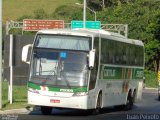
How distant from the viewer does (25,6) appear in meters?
146

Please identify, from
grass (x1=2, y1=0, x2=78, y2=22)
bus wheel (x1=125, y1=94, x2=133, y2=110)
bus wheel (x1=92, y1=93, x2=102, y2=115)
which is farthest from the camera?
grass (x1=2, y1=0, x2=78, y2=22)

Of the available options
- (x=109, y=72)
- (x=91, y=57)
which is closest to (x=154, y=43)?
(x=109, y=72)

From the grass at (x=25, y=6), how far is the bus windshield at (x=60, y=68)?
111m

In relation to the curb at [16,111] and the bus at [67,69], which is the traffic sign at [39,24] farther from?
the bus at [67,69]

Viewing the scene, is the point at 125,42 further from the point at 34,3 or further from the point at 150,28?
the point at 34,3

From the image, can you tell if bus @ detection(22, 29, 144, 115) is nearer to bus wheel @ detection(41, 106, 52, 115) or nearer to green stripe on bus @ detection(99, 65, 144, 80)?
bus wheel @ detection(41, 106, 52, 115)

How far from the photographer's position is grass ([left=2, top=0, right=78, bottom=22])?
5497 inches

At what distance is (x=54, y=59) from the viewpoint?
2475 cm

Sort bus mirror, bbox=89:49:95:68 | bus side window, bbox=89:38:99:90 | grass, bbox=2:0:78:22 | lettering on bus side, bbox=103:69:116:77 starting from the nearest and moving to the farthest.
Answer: bus mirror, bbox=89:49:95:68, bus side window, bbox=89:38:99:90, lettering on bus side, bbox=103:69:116:77, grass, bbox=2:0:78:22

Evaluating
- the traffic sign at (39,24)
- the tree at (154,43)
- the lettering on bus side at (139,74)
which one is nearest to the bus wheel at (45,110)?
the lettering on bus side at (139,74)

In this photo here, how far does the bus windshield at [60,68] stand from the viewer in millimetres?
24625

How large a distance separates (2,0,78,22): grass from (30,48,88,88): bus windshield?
365ft

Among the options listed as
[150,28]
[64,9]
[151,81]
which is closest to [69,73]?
[151,81]

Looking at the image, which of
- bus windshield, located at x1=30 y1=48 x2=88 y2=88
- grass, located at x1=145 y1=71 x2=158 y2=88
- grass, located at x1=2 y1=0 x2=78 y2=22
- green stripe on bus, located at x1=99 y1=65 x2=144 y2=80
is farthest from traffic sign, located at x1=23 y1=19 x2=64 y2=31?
grass, located at x1=2 y1=0 x2=78 y2=22
